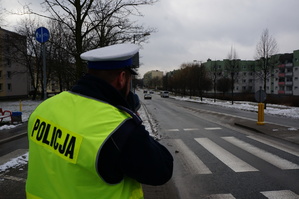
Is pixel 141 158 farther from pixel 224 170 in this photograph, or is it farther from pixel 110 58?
pixel 224 170

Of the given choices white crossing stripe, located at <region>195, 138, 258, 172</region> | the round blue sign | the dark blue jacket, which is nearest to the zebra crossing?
white crossing stripe, located at <region>195, 138, 258, 172</region>

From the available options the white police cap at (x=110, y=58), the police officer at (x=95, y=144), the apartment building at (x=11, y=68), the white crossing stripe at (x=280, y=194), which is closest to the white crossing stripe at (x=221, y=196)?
the white crossing stripe at (x=280, y=194)

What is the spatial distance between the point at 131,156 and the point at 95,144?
0.63 ft

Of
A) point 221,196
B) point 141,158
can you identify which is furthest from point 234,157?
point 141,158

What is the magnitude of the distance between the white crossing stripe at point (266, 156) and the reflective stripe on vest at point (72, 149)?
5897 millimetres

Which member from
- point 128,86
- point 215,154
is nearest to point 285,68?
point 215,154

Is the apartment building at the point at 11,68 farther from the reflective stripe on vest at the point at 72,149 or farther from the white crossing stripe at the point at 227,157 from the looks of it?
the reflective stripe on vest at the point at 72,149

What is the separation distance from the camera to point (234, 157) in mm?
7137

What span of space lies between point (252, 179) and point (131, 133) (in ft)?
15.7

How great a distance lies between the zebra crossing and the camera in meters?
4.63

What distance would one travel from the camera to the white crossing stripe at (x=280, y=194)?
441 cm

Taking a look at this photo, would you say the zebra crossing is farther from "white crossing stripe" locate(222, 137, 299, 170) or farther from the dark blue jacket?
the dark blue jacket

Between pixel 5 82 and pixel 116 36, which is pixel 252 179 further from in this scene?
pixel 5 82

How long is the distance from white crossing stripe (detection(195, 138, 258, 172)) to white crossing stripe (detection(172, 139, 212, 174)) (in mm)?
614
